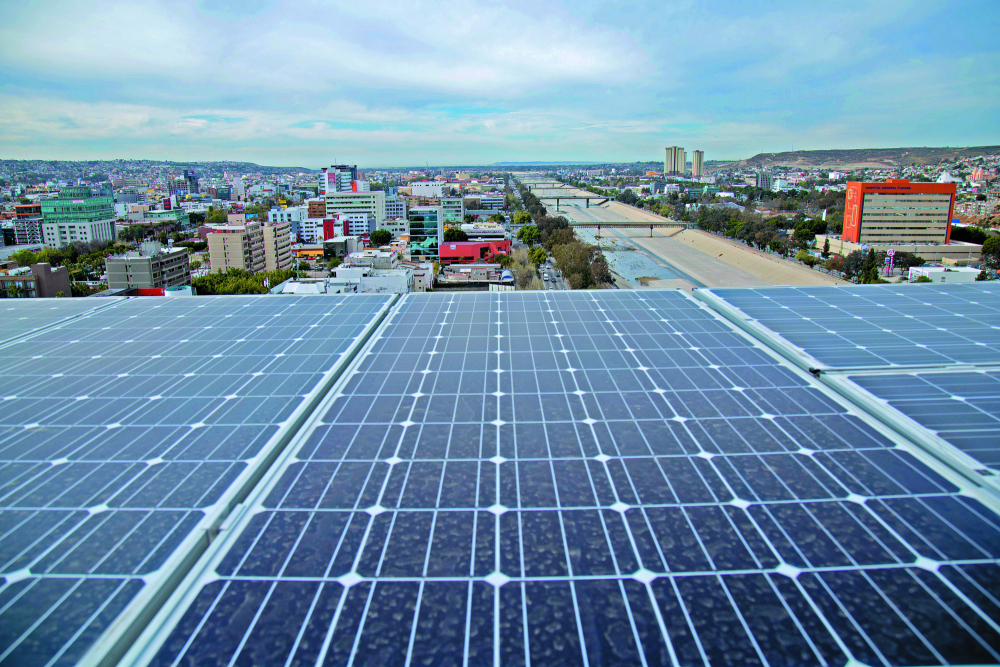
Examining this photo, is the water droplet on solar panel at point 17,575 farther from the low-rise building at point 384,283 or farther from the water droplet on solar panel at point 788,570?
the low-rise building at point 384,283

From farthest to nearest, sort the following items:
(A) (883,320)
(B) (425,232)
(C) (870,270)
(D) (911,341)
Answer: (B) (425,232) → (C) (870,270) → (A) (883,320) → (D) (911,341)

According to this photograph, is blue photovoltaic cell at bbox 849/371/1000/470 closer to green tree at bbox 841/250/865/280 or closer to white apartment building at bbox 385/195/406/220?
green tree at bbox 841/250/865/280

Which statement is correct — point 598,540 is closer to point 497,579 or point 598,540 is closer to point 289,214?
point 497,579

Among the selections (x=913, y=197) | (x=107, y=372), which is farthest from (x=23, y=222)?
(x=913, y=197)

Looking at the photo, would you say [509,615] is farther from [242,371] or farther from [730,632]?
[242,371]

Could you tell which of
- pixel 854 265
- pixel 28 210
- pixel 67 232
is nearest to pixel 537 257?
pixel 854 265
